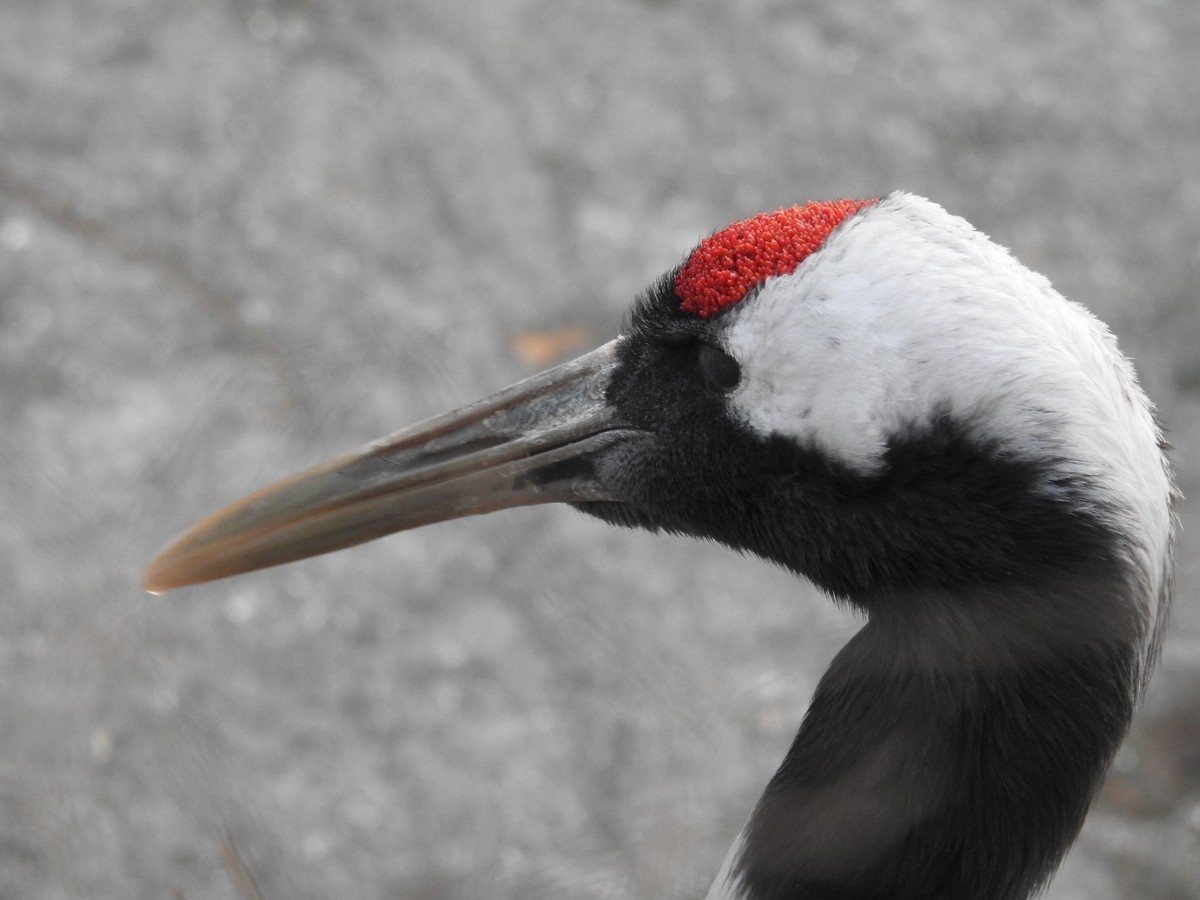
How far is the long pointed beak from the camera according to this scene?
6.86 feet

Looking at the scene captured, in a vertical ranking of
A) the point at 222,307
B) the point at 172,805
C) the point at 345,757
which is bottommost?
the point at 172,805

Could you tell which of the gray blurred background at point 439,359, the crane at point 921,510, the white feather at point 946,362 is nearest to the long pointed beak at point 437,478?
the crane at point 921,510

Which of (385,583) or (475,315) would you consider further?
(475,315)

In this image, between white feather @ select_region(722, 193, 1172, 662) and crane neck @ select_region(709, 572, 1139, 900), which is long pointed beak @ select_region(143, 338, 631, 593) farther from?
crane neck @ select_region(709, 572, 1139, 900)

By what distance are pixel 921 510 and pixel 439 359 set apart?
2314 mm

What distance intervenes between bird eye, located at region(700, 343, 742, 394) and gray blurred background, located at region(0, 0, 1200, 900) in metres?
1.55

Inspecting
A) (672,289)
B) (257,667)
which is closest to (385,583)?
(257,667)

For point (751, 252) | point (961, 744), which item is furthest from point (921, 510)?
point (751, 252)

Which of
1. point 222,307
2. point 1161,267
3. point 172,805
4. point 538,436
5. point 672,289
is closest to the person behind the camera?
point 672,289

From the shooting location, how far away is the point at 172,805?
3.17 meters

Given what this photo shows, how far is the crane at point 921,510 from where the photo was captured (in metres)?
1.62

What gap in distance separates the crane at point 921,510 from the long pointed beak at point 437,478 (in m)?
0.16

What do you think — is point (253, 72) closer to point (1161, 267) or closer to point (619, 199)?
point (619, 199)

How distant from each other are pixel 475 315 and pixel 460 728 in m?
1.24
